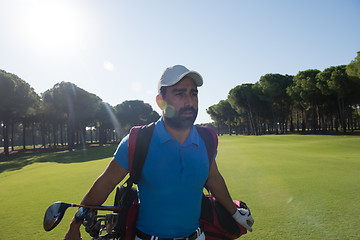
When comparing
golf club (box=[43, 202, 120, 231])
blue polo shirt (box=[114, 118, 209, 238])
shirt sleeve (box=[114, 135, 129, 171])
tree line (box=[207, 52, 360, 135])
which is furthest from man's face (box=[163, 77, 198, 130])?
tree line (box=[207, 52, 360, 135])

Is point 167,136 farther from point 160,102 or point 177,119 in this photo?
point 160,102

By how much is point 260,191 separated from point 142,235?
470 centimetres

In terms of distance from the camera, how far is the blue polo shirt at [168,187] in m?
1.76

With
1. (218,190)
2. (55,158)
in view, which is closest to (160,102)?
(218,190)

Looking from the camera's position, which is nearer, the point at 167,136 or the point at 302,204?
the point at 167,136

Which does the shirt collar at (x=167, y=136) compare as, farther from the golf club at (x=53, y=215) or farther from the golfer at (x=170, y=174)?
the golf club at (x=53, y=215)

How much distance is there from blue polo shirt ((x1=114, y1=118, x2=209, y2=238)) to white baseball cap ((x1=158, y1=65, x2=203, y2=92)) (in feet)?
1.67

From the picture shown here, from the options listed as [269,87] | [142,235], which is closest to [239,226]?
[142,235]

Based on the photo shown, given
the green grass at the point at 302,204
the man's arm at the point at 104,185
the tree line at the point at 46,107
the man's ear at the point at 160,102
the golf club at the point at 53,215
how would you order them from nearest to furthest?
1. the golf club at the point at 53,215
2. the man's arm at the point at 104,185
3. the man's ear at the point at 160,102
4. the green grass at the point at 302,204
5. the tree line at the point at 46,107

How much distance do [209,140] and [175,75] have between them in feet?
2.53

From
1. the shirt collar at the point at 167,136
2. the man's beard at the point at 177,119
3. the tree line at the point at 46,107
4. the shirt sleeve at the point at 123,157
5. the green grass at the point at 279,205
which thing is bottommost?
the green grass at the point at 279,205

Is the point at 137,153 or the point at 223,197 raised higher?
the point at 137,153

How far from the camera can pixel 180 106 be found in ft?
6.42

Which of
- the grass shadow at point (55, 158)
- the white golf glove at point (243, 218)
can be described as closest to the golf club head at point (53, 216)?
the white golf glove at point (243, 218)
